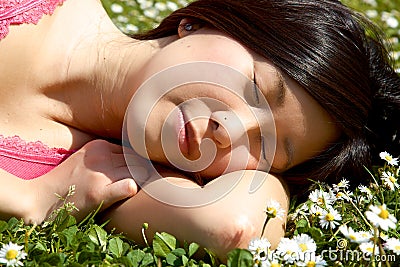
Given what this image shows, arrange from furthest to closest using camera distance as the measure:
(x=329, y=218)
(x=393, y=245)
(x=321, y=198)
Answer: (x=321, y=198) < (x=329, y=218) < (x=393, y=245)

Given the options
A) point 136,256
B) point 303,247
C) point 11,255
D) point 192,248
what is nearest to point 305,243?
point 303,247

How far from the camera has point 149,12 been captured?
295 centimetres

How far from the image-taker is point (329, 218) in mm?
1495

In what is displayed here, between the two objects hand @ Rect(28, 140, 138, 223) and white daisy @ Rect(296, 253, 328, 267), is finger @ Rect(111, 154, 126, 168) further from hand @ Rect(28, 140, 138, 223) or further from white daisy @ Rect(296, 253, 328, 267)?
white daisy @ Rect(296, 253, 328, 267)

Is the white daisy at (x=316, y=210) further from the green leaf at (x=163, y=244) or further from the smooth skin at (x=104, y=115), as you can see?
the green leaf at (x=163, y=244)

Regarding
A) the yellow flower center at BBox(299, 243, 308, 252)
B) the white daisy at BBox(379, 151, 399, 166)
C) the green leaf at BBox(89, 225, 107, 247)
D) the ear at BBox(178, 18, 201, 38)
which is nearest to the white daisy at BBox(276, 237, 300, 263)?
the yellow flower center at BBox(299, 243, 308, 252)

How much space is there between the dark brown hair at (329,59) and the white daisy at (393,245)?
1.16ft

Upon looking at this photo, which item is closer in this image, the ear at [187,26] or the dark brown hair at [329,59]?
the dark brown hair at [329,59]

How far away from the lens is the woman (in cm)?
153

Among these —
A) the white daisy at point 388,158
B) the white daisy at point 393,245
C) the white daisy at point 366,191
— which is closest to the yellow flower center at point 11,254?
the white daisy at point 393,245

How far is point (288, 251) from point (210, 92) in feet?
1.27

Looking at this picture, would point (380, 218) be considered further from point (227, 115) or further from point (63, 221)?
point (63, 221)

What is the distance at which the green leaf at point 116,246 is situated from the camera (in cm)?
140

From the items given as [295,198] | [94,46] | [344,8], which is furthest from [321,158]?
[94,46]
